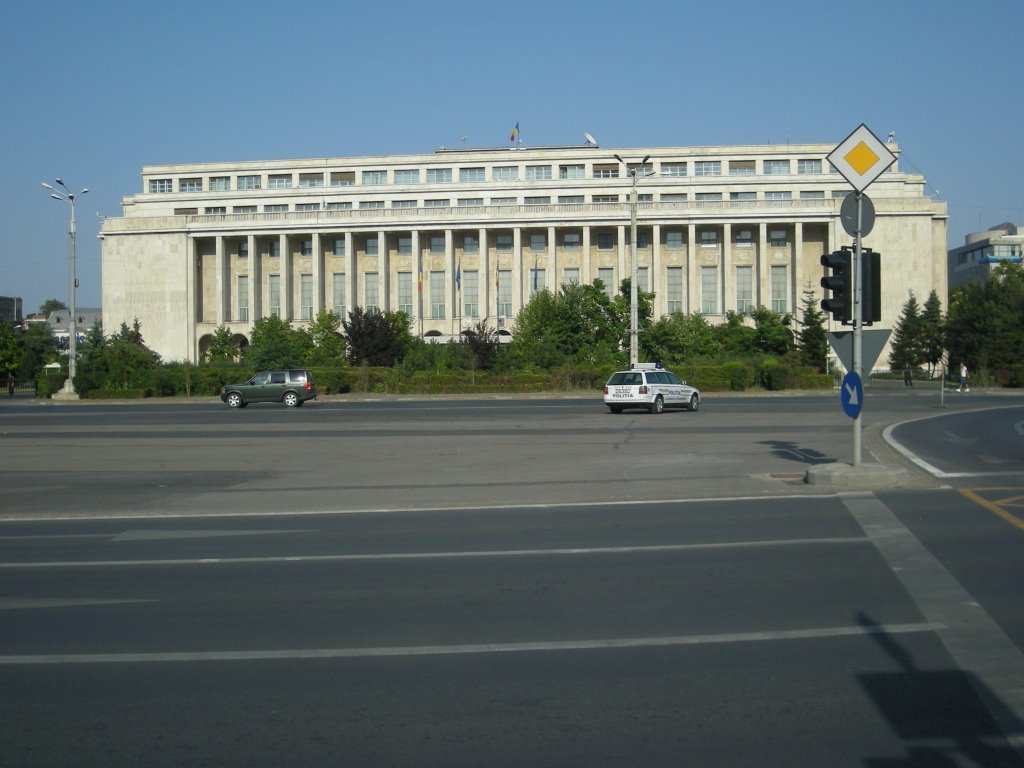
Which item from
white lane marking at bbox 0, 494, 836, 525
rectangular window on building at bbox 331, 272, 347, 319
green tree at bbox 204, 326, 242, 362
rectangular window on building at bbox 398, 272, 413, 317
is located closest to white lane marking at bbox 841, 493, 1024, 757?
white lane marking at bbox 0, 494, 836, 525

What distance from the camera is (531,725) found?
5496 mm

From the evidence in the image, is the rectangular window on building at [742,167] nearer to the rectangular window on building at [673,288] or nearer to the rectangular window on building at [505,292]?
the rectangular window on building at [673,288]

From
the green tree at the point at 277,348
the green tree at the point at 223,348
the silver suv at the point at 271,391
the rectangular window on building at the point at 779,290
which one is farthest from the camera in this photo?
the rectangular window on building at the point at 779,290

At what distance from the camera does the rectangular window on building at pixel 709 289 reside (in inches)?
4011

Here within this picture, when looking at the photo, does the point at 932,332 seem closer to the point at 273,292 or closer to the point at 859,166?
the point at 273,292

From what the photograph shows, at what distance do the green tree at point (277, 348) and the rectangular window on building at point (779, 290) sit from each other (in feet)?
151

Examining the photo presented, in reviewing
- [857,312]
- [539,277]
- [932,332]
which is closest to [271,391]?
[857,312]

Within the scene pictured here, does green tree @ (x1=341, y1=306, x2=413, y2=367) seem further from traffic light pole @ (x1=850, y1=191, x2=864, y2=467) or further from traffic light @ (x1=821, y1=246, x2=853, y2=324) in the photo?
traffic light pole @ (x1=850, y1=191, x2=864, y2=467)

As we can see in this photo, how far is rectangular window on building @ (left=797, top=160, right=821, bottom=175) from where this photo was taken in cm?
10325

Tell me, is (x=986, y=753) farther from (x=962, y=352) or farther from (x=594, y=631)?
(x=962, y=352)

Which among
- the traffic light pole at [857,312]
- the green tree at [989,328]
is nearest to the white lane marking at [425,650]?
the traffic light pole at [857,312]

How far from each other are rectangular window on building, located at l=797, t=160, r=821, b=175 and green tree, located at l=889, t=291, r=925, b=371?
1879cm

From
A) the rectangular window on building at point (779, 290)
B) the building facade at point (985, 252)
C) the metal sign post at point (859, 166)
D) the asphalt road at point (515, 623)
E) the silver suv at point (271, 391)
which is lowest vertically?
the asphalt road at point (515, 623)

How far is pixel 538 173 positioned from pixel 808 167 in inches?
1098
